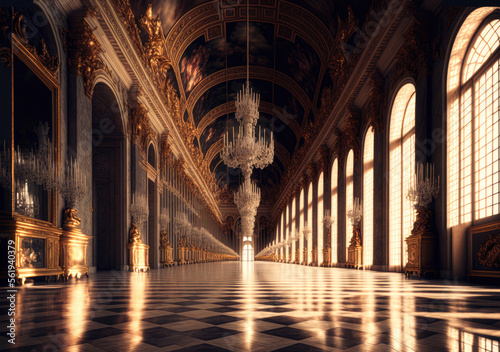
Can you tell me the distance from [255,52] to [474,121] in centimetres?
1968

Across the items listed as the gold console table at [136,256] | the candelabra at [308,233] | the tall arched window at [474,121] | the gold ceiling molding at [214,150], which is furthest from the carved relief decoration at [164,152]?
the gold ceiling molding at [214,150]

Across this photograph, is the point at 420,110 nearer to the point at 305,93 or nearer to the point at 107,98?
the point at 107,98

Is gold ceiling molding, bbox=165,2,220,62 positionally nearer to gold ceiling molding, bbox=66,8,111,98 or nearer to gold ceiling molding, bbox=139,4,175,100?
gold ceiling molding, bbox=139,4,175,100

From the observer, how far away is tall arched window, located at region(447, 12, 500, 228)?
9.05 m

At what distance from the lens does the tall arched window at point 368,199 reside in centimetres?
1734

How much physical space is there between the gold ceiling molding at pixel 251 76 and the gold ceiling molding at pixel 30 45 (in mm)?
18851

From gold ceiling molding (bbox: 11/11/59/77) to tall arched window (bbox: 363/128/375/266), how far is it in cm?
1238

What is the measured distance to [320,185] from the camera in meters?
28.4

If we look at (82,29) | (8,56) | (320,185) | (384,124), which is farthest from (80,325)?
(320,185)

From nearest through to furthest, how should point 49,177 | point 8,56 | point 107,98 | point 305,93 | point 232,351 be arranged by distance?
point 232,351, point 8,56, point 49,177, point 107,98, point 305,93

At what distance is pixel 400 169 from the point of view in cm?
1473

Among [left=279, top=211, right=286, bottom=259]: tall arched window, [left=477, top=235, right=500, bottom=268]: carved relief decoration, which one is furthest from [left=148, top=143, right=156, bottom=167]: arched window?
[left=279, top=211, right=286, bottom=259]: tall arched window

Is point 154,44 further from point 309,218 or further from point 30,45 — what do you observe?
point 309,218

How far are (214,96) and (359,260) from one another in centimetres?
1886
